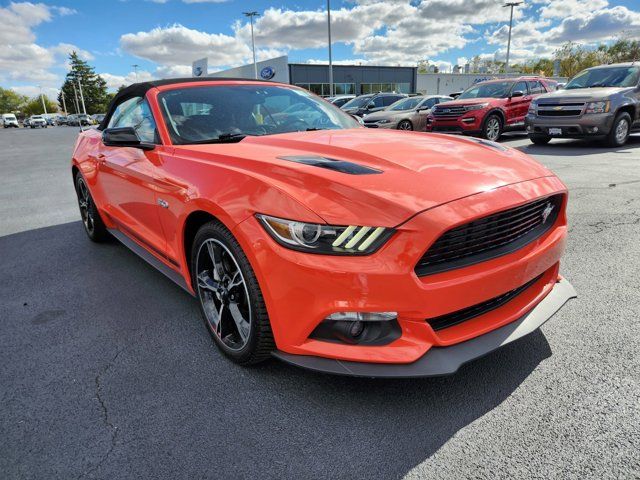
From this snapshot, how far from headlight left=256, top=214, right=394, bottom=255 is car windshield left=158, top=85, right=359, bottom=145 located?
4.26 ft

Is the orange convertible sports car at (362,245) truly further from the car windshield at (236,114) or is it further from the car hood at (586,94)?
the car hood at (586,94)

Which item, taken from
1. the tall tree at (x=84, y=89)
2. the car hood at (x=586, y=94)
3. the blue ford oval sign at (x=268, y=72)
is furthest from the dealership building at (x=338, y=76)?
the tall tree at (x=84, y=89)

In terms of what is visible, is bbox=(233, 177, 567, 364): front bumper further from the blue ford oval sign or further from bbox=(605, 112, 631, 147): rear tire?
the blue ford oval sign

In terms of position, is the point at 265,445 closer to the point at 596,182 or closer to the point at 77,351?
the point at 77,351

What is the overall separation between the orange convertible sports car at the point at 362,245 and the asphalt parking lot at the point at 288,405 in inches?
11.6

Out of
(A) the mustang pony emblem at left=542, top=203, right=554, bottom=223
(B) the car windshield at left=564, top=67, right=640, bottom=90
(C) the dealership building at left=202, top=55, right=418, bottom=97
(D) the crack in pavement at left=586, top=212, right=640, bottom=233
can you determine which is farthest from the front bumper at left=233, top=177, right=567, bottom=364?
(C) the dealership building at left=202, top=55, right=418, bottom=97

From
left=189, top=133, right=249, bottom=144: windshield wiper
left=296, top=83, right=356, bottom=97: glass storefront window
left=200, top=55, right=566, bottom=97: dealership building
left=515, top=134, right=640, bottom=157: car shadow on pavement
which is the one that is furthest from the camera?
left=296, top=83, right=356, bottom=97: glass storefront window

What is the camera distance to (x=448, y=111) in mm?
12141

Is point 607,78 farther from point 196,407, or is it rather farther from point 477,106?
point 196,407

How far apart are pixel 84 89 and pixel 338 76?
265 ft

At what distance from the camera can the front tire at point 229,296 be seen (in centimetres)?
211

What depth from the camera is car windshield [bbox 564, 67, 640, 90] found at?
991cm

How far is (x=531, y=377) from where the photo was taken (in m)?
2.22

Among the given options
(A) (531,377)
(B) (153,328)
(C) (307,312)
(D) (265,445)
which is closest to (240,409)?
(D) (265,445)
